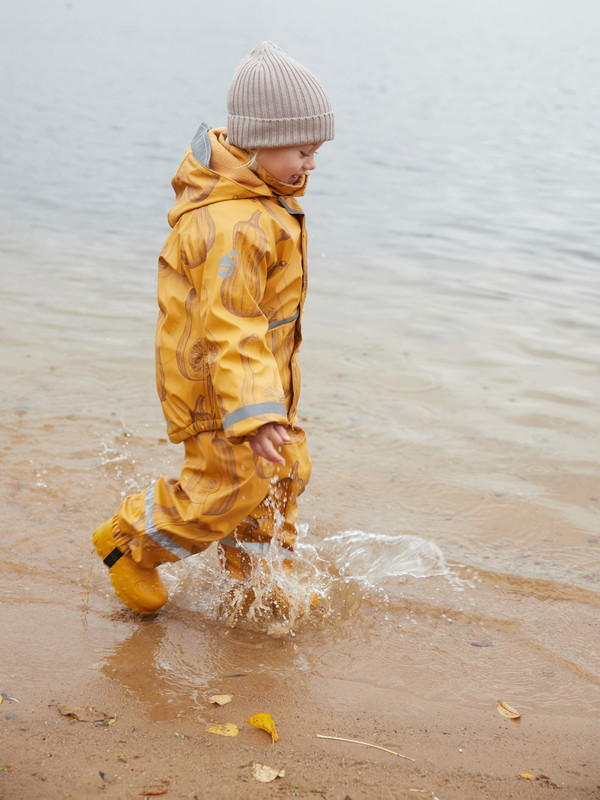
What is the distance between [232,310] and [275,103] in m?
0.59

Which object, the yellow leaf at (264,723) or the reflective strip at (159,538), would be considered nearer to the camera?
the yellow leaf at (264,723)

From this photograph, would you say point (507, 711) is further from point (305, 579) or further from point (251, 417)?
point (251, 417)

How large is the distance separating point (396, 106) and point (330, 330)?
17022mm

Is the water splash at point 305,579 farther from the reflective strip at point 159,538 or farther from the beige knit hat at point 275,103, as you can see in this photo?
the beige knit hat at point 275,103

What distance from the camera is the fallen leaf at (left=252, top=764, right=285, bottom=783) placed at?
6.56ft

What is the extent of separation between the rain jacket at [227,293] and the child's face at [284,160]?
0.04m

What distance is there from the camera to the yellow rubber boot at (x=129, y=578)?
2.66m

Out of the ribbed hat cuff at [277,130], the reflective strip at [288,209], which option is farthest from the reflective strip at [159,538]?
the ribbed hat cuff at [277,130]

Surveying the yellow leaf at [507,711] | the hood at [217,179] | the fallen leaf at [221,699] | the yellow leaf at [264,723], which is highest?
the hood at [217,179]

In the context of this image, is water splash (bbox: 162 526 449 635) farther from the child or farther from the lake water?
the child

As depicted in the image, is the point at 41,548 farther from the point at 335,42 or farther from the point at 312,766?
the point at 335,42

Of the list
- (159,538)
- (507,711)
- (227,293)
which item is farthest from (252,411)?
(507,711)

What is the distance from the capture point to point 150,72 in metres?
25.2

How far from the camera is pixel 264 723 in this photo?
7.39 ft
